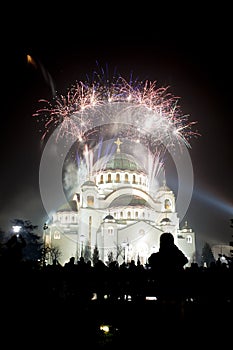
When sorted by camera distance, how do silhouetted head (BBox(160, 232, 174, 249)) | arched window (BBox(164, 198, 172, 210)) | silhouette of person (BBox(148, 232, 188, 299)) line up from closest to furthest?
silhouette of person (BBox(148, 232, 188, 299)) → silhouetted head (BBox(160, 232, 174, 249)) → arched window (BBox(164, 198, 172, 210))

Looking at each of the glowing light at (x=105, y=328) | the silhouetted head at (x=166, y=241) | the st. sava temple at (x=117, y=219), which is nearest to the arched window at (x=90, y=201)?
the st. sava temple at (x=117, y=219)

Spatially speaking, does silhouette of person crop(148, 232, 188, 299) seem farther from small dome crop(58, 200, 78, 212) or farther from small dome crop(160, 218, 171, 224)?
small dome crop(58, 200, 78, 212)

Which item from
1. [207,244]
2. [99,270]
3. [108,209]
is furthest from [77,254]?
[99,270]

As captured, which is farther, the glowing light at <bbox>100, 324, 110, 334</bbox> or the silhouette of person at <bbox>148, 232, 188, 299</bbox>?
the silhouette of person at <bbox>148, 232, 188, 299</bbox>

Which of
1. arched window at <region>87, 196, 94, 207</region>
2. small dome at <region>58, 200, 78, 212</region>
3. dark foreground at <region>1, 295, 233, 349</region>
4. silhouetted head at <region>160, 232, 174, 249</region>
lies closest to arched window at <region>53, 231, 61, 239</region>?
small dome at <region>58, 200, 78, 212</region>

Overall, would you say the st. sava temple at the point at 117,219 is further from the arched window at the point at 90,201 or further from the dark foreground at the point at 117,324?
the dark foreground at the point at 117,324

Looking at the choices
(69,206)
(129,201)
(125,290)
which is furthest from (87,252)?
(125,290)
